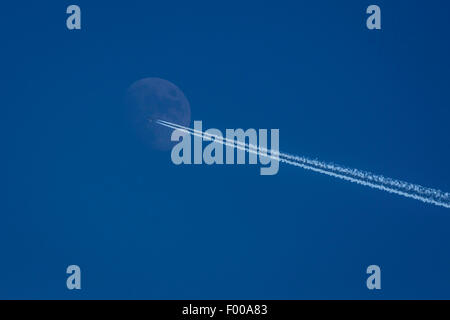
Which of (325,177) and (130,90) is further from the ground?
(130,90)

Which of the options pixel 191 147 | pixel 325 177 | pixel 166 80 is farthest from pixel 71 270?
pixel 325 177

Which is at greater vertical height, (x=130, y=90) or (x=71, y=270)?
(x=130, y=90)
